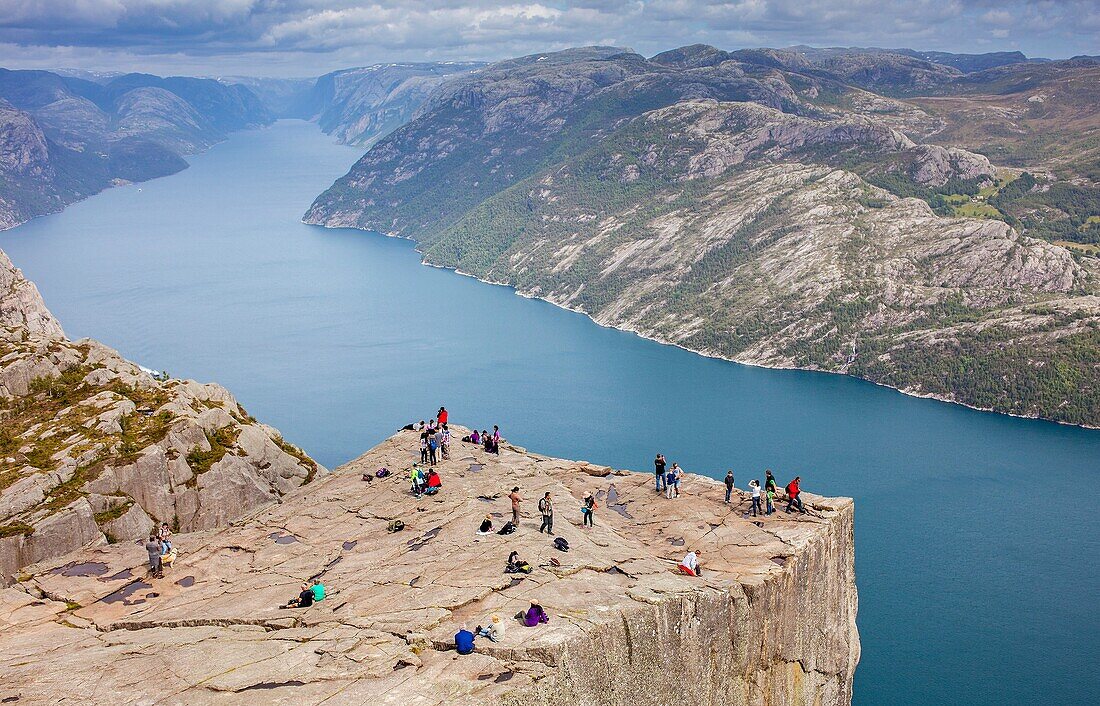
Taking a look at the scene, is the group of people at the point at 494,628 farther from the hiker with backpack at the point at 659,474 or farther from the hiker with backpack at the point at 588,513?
the hiker with backpack at the point at 659,474

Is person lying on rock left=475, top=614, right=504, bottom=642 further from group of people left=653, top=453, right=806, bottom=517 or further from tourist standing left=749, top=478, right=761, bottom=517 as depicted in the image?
tourist standing left=749, top=478, right=761, bottom=517

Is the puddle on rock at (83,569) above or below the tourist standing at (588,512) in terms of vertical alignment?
below

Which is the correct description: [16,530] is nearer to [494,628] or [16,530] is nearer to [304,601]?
[304,601]

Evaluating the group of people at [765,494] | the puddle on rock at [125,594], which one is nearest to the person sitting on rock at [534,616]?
the group of people at [765,494]

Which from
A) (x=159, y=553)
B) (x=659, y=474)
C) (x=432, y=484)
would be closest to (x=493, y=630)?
(x=432, y=484)

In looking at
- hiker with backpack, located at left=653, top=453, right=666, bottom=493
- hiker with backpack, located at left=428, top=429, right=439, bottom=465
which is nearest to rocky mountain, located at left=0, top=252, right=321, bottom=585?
hiker with backpack, located at left=428, top=429, right=439, bottom=465

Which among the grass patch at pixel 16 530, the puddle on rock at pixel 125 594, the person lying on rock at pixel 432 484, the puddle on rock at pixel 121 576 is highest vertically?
the person lying on rock at pixel 432 484

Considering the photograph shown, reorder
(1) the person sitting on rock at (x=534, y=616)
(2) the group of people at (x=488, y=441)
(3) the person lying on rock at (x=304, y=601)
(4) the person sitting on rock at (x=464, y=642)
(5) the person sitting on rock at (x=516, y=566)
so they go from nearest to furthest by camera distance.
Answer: (4) the person sitting on rock at (x=464, y=642), (1) the person sitting on rock at (x=534, y=616), (3) the person lying on rock at (x=304, y=601), (5) the person sitting on rock at (x=516, y=566), (2) the group of people at (x=488, y=441)
